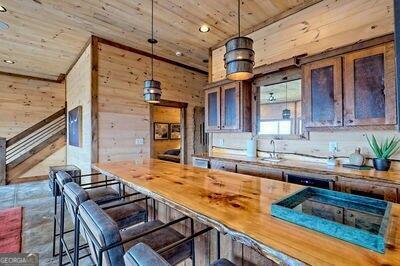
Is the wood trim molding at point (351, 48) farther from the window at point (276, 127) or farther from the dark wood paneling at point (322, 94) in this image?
the window at point (276, 127)

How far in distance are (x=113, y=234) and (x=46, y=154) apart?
6.90 m

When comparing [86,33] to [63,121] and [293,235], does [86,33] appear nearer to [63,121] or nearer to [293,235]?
[63,121]

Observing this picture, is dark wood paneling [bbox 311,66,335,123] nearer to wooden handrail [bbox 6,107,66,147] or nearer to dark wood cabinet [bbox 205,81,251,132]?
dark wood cabinet [bbox 205,81,251,132]

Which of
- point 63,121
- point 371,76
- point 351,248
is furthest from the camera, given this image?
point 63,121

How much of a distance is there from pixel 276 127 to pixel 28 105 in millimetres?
7227

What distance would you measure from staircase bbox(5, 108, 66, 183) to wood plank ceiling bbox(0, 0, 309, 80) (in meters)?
2.18

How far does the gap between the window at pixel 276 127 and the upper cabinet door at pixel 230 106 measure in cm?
42

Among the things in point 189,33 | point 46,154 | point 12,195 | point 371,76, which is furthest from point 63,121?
point 371,76

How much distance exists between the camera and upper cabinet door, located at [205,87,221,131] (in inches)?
154

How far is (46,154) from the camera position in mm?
6539

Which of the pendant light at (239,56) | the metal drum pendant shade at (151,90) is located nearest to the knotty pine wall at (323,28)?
the pendant light at (239,56)

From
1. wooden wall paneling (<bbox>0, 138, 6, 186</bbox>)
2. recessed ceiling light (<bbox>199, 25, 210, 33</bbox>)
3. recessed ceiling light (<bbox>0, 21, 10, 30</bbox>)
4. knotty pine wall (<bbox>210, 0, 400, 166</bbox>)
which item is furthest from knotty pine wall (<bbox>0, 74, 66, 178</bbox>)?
knotty pine wall (<bbox>210, 0, 400, 166</bbox>)

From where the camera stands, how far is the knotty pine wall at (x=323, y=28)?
245 cm

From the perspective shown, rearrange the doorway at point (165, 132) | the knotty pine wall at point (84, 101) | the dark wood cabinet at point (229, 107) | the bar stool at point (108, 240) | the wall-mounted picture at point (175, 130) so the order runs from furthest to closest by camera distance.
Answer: the wall-mounted picture at point (175, 130), the doorway at point (165, 132), the knotty pine wall at point (84, 101), the dark wood cabinet at point (229, 107), the bar stool at point (108, 240)
